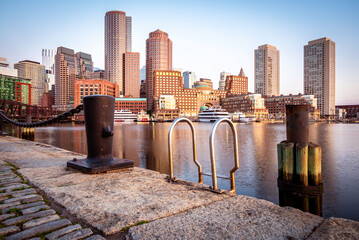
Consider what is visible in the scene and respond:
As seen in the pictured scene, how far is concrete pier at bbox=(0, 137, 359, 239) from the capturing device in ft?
9.81

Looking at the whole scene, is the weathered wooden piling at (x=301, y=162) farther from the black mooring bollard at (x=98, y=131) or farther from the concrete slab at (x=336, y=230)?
the black mooring bollard at (x=98, y=131)

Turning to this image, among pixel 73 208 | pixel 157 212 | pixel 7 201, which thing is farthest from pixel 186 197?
A: pixel 7 201

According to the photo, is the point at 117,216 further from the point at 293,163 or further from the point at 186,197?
the point at 293,163

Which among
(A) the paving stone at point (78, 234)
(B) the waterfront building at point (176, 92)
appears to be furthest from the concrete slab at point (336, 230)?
(B) the waterfront building at point (176, 92)

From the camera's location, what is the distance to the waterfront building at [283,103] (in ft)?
551

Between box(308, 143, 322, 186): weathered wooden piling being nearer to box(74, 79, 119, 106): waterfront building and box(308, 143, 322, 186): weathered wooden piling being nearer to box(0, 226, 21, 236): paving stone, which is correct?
box(0, 226, 21, 236): paving stone

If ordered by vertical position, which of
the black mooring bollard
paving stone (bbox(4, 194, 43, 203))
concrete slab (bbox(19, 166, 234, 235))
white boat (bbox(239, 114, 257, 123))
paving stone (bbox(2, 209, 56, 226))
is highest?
the black mooring bollard

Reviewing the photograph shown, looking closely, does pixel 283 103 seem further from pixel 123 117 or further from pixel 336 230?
pixel 336 230

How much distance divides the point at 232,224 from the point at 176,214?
87 centimetres

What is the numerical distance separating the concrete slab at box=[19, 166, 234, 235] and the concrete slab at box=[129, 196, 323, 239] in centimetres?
31

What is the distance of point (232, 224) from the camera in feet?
10.6

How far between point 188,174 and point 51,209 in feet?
31.1

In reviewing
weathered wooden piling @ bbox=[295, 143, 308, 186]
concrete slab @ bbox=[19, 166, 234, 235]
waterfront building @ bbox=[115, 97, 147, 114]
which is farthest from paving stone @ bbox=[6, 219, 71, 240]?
waterfront building @ bbox=[115, 97, 147, 114]

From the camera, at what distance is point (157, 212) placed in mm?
3682
